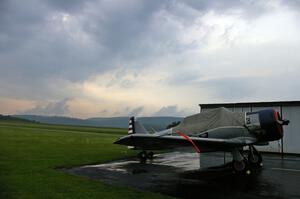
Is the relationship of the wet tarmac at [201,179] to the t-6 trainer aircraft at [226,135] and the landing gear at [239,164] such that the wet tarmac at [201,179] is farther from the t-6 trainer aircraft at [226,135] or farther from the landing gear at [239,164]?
the t-6 trainer aircraft at [226,135]

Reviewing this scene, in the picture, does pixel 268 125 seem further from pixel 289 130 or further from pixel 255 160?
pixel 289 130

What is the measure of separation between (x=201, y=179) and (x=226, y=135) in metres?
2.69

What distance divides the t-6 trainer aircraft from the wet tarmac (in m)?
0.92

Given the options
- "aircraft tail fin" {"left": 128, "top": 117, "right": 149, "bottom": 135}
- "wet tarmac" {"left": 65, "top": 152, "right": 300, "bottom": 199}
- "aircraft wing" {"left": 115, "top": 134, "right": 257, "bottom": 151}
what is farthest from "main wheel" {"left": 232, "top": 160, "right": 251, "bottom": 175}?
"aircraft tail fin" {"left": 128, "top": 117, "right": 149, "bottom": 135}

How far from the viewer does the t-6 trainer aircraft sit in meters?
10.4

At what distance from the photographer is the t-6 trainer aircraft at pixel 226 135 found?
10404 millimetres

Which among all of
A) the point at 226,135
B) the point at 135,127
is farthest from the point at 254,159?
the point at 135,127

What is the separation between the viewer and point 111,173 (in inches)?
438

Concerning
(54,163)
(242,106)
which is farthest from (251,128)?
(242,106)

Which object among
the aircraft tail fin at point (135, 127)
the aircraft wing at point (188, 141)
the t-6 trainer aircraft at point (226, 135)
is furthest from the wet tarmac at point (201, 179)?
the aircraft tail fin at point (135, 127)

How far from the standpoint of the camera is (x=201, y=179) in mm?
10094

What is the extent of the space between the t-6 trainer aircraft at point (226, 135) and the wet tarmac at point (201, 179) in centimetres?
92

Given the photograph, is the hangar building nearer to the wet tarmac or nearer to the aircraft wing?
the wet tarmac

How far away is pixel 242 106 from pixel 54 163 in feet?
45.3
